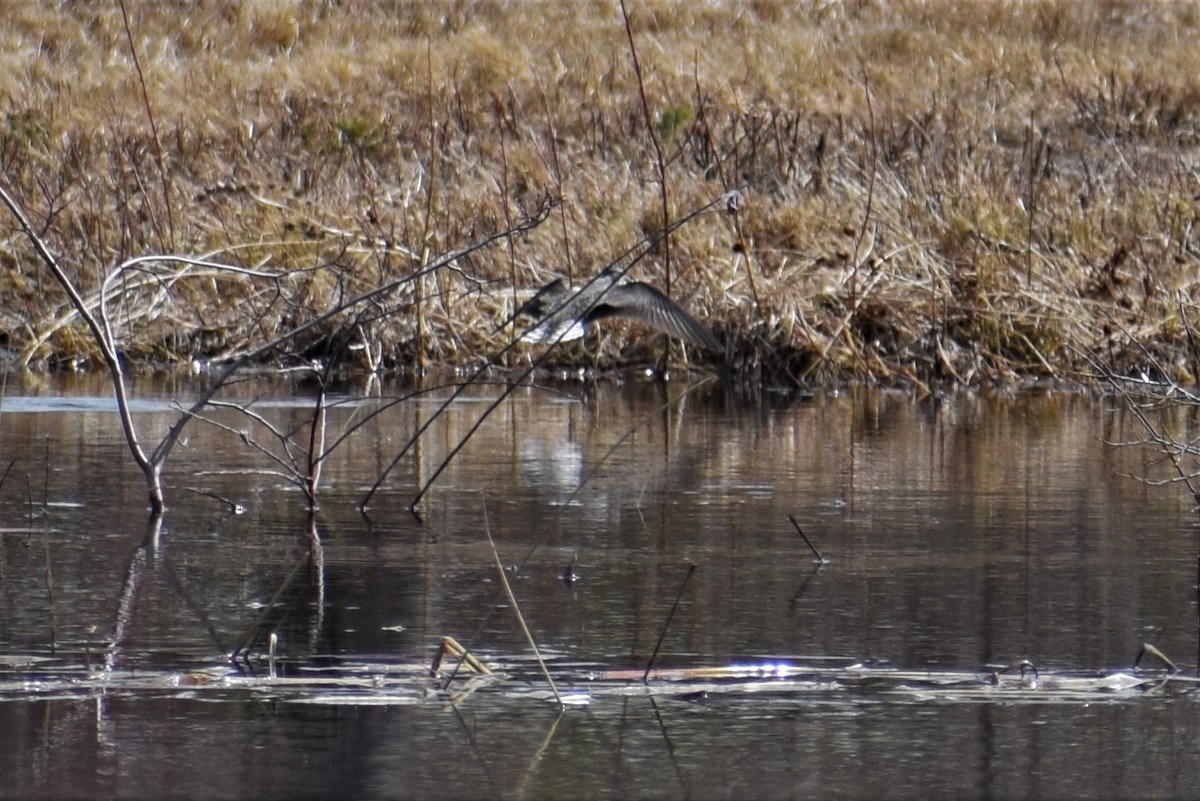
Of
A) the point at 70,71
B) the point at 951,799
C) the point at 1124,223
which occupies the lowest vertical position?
the point at 951,799

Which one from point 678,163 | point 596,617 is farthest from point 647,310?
point 678,163

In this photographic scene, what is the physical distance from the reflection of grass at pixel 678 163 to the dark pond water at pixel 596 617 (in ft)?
2.43

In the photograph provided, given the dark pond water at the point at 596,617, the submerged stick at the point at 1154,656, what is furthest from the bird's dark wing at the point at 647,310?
the submerged stick at the point at 1154,656

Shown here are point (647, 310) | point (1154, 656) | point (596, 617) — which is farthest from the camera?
point (647, 310)

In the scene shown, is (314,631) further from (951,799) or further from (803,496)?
(803,496)

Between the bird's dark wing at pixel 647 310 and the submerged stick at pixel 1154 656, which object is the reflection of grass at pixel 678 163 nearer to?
the bird's dark wing at pixel 647 310

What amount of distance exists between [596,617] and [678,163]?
12.3 metres

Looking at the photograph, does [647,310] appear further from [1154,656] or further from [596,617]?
[1154,656]

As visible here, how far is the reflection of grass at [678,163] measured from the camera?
442 inches

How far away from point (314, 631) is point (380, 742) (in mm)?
896

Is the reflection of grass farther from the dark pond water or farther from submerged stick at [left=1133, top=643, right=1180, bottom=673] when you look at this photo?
submerged stick at [left=1133, top=643, right=1180, bottom=673]

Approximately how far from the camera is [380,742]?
351cm

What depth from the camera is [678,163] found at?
54.6 feet

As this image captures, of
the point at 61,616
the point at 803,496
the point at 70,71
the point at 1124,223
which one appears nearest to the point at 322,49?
the point at 70,71
